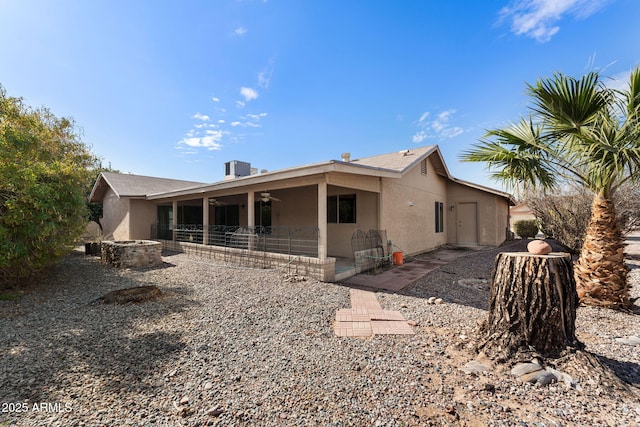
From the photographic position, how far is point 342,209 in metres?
10.5

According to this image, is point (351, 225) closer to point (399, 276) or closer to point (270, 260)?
point (399, 276)

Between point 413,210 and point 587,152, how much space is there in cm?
762


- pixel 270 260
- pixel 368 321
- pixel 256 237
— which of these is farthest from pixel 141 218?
pixel 368 321

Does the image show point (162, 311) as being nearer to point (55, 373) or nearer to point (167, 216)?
point (55, 373)

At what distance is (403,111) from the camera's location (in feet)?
43.3

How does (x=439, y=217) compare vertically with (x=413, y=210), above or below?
below

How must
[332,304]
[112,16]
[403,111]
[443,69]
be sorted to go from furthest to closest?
[403,111]
[443,69]
[112,16]
[332,304]

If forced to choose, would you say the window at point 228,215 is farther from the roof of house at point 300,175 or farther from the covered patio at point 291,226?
the roof of house at point 300,175

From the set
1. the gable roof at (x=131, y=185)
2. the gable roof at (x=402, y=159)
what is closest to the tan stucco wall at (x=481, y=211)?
the gable roof at (x=402, y=159)

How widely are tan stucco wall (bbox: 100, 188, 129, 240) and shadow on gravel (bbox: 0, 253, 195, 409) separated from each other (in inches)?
390

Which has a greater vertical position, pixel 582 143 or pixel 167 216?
pixel 582 143

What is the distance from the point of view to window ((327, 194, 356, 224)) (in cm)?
1021

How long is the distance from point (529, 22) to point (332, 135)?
9.97 meters

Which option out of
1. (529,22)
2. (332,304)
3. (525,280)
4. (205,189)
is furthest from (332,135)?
(525,280)
